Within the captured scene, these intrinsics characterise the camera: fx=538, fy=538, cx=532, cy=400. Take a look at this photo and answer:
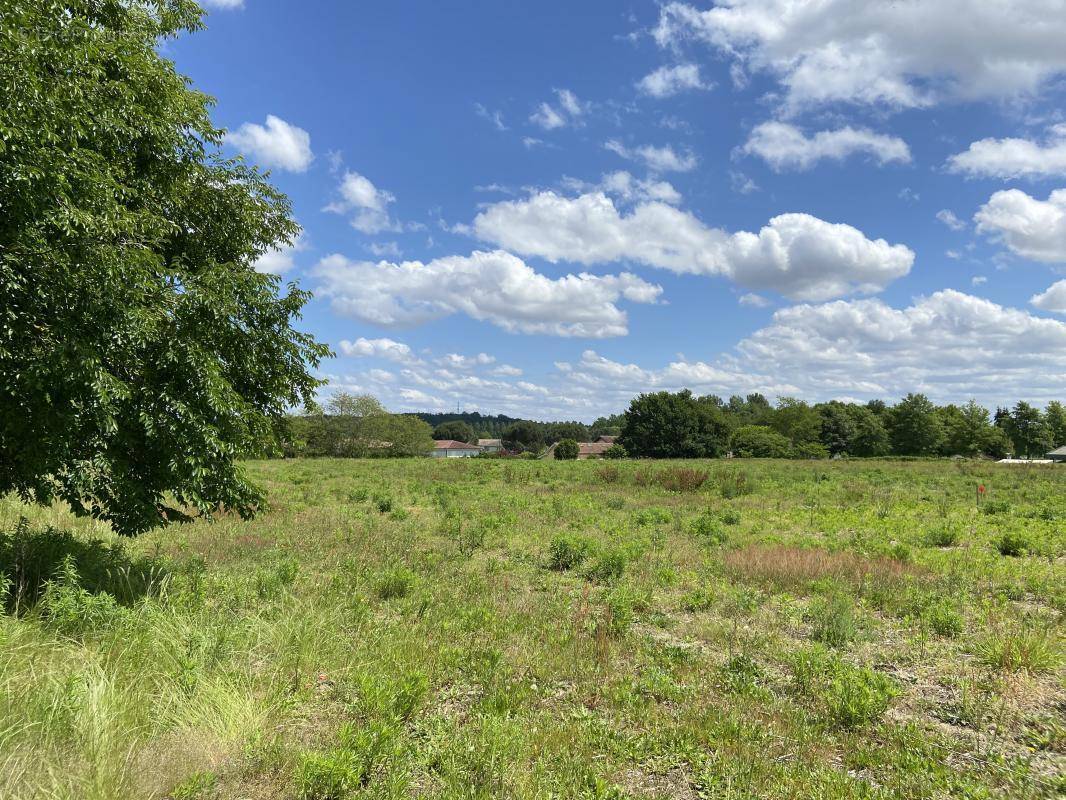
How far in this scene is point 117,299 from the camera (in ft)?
19.5

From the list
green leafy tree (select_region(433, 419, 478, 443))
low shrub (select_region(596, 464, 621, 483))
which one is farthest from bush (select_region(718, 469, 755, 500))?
green leafy tree (select_region(433, 419, 478, 443))

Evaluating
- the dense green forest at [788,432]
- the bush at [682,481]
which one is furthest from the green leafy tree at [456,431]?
the bush at [682,481]

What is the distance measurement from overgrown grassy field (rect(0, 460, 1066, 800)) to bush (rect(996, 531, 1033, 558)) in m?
0.12

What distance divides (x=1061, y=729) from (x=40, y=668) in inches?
362

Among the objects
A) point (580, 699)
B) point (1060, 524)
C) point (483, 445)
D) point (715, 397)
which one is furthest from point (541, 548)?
point (483, 445)

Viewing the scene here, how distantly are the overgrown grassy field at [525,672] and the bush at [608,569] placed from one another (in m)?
0.05

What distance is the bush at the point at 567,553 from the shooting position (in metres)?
11.4

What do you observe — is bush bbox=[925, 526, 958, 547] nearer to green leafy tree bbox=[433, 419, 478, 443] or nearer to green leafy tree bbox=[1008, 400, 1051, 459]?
green leafy tree bbox=[1008, 400, 1051, 459]

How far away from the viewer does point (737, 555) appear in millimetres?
11836

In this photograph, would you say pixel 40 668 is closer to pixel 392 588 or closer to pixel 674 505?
A: pixel 392 588

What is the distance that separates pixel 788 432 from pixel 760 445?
68.7 feet

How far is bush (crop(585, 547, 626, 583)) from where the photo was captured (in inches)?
409

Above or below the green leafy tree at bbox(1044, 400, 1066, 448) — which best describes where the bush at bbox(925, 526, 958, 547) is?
below

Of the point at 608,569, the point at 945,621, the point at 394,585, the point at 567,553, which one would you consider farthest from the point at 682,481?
the point at 394,585
